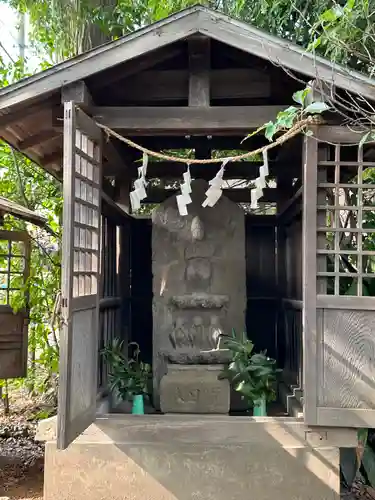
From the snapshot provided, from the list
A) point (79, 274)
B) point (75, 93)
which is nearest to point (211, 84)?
point (75, 93)

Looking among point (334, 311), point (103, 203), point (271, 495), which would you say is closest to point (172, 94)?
point (103, 203)

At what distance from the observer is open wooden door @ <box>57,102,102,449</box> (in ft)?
14.6

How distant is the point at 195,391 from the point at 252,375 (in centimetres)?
61

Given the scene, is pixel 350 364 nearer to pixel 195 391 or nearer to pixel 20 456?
pixel 195 391

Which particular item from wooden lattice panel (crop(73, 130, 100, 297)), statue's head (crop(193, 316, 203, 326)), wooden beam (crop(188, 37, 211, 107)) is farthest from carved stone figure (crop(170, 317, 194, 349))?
wooden beam (crop(188, 37, 211, 107))

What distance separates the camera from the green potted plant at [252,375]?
18.3 ft

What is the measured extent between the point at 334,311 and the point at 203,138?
11.7 feet

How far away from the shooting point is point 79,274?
4.95 meters

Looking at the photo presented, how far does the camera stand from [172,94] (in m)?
5.73

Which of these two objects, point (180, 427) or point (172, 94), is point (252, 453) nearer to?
point (180, 427)

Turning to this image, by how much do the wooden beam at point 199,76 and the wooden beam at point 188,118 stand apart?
0.10 metres

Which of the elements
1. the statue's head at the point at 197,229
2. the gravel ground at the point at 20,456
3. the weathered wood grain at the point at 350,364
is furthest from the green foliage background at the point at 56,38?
the weathered wood grain at the point at 350,364

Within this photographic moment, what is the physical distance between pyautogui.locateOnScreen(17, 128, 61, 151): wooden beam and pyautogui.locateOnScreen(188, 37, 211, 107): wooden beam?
1595 millimetres

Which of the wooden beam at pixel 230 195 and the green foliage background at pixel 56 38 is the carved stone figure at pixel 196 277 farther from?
the green foliage background at pixel 56 38
